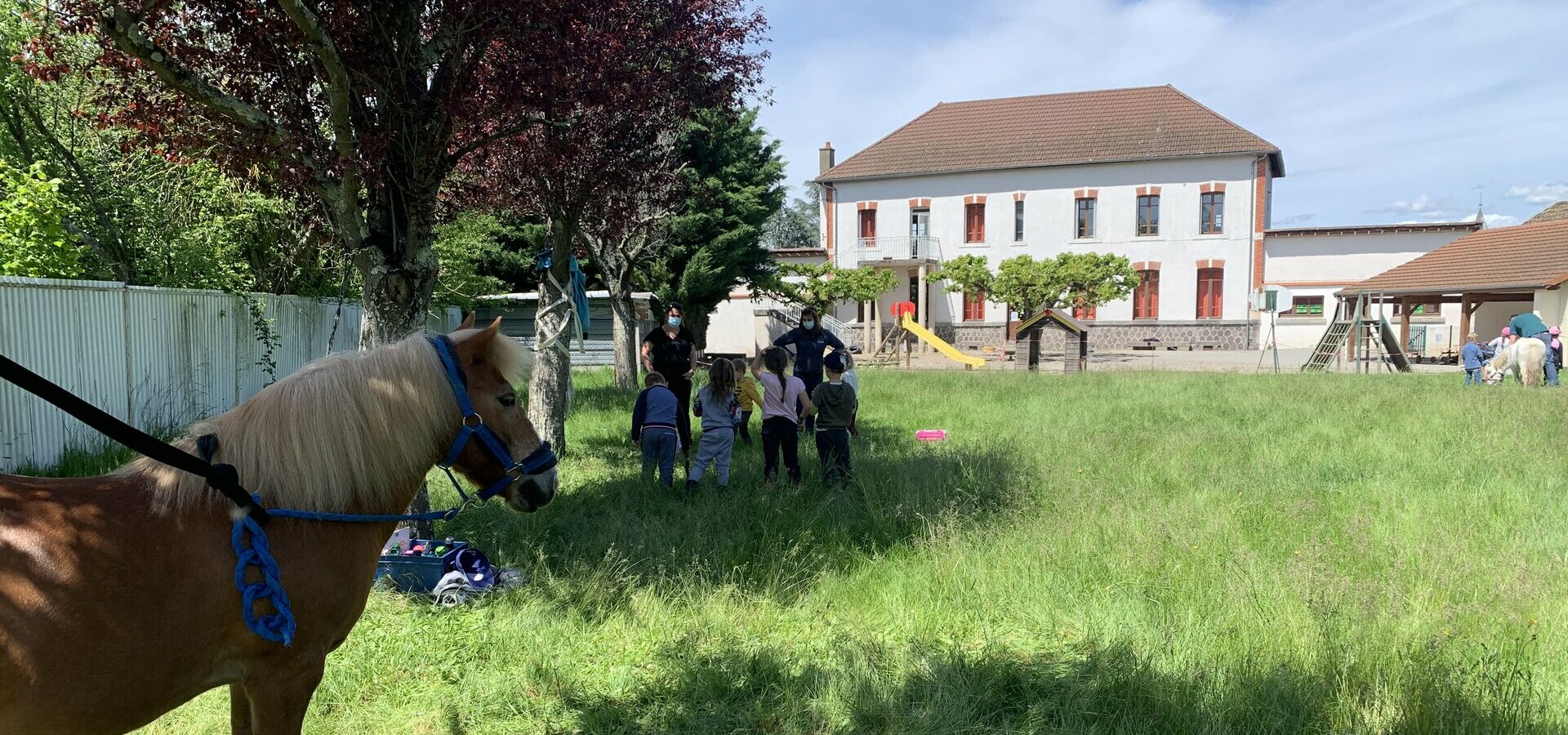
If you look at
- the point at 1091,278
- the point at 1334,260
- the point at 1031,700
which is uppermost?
the point at 1334,260

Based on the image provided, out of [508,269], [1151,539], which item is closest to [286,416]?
[1151,539]

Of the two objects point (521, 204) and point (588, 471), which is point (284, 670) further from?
point (521, 204)

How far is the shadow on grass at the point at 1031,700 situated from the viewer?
A: 3.02 metres

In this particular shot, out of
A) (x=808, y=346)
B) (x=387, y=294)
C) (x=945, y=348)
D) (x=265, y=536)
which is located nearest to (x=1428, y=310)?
(x=945, y=348)

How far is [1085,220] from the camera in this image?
1359 inches

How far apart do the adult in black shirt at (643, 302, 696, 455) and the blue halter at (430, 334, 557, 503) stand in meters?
5.47

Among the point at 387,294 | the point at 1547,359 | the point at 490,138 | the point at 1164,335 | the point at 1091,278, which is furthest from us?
the point at 1164,335

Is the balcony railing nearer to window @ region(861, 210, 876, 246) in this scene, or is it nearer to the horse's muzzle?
window @ region(861, 210, 876, 246)

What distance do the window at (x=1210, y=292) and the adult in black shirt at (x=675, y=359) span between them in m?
30.8

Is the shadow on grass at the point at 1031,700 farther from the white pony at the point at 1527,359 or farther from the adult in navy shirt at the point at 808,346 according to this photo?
the white pony at the point at 1527,359

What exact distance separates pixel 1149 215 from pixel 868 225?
12.0 meters

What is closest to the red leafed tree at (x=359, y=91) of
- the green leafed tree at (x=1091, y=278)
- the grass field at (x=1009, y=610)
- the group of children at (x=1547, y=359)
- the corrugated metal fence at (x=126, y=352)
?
the grass field at (x=1009, y=610)

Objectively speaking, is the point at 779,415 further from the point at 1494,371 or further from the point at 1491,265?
the point at 1491,265

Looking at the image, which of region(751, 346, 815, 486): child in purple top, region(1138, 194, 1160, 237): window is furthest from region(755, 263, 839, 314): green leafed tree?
region(751, 346, 815, 486): child in purple top
